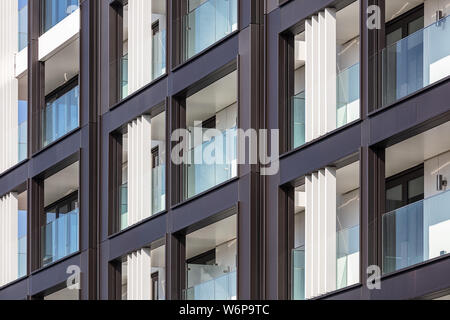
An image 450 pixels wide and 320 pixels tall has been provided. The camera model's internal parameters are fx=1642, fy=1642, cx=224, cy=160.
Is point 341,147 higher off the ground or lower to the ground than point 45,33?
lower

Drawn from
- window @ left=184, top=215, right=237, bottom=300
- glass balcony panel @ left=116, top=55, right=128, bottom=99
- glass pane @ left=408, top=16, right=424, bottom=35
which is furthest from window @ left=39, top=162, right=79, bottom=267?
glass pane @ left=408, top=16, right=424, bottom=35

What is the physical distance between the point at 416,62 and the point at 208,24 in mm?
8719

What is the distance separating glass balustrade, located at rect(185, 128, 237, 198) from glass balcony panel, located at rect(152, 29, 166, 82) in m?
3.11

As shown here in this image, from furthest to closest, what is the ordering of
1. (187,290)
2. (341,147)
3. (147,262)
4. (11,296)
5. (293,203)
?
1. (11,296)
2. (147,262)
3. (187,290)
4. (293,203)
5. (341,147)

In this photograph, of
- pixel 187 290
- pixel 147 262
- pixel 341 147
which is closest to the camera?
pixel 341 147

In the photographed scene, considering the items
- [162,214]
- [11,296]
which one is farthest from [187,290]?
[11,296]

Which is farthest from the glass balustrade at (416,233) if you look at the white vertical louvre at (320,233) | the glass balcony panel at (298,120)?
the glass balcony panel at (298,120)

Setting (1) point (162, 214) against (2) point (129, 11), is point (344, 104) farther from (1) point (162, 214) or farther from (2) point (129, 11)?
(2) point (129, 11)

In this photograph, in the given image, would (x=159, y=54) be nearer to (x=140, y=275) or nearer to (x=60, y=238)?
(x=140, y=275)

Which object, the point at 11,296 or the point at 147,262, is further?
the point at 11,296

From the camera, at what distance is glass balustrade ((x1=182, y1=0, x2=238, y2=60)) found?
37781mm

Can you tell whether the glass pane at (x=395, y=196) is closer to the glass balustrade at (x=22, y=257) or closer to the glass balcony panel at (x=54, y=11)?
the glass balcony panel at (x=54, y=11)

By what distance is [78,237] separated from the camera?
43.7 metres

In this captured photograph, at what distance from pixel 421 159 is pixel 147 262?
9.40 metres
